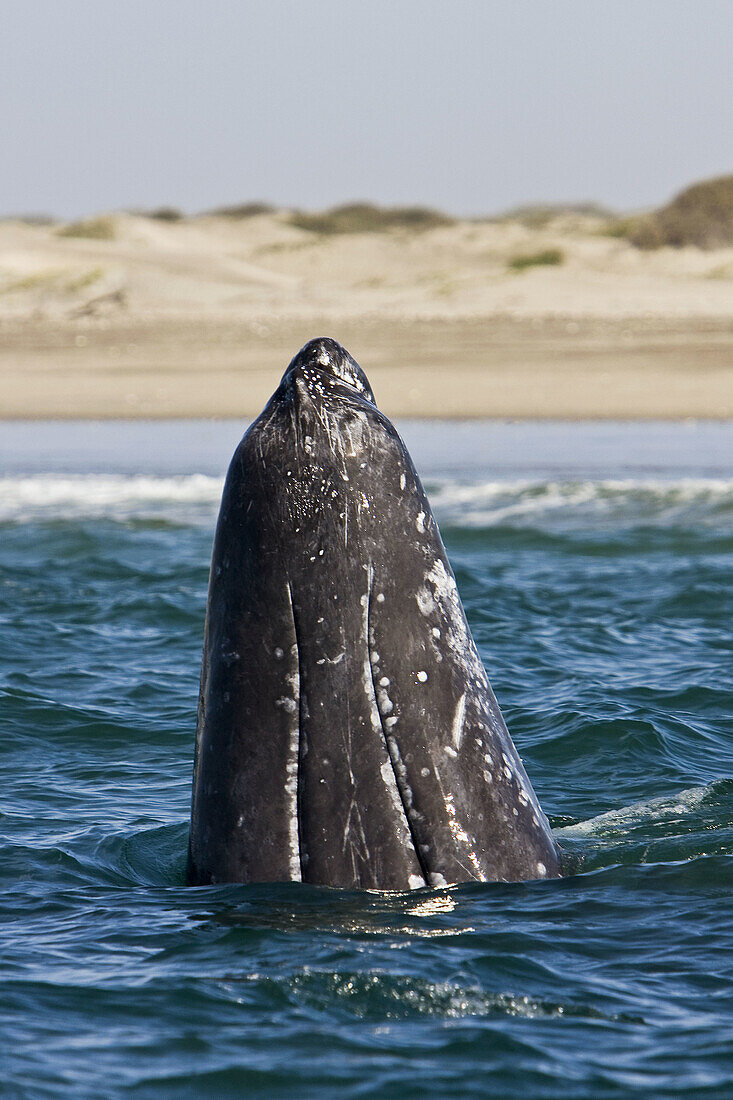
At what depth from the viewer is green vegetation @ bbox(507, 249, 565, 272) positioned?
4900cm

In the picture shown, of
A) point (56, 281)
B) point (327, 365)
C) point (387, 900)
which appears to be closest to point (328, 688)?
point (387, 900)

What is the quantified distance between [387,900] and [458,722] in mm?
549

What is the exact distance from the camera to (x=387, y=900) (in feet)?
13.8

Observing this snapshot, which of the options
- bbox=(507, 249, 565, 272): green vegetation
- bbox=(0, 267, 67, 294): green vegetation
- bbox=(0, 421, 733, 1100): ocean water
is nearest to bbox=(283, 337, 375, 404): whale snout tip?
bbox=(0, 421, 733, 1100): ocean water

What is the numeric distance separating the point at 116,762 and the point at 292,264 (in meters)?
55.0

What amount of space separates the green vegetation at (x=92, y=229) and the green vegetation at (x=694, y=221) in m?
23.1

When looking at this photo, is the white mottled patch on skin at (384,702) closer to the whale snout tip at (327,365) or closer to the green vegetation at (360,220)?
the whale snout tip at (327,365)

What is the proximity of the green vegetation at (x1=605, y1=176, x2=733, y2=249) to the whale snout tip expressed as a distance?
50166mm

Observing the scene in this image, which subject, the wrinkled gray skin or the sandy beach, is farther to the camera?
the sandy beach

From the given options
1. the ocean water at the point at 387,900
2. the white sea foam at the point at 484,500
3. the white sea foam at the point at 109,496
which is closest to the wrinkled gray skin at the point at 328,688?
the ocean water at the point at 387,900

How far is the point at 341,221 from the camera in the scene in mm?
88000

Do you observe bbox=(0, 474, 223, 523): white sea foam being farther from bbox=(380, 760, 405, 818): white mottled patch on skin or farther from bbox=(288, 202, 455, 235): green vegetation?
bbox=(288, 202, 455, 235): green vegetation

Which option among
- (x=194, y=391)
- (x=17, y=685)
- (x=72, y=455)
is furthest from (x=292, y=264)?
(x=17, y=685)

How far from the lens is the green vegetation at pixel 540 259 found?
49000mm
